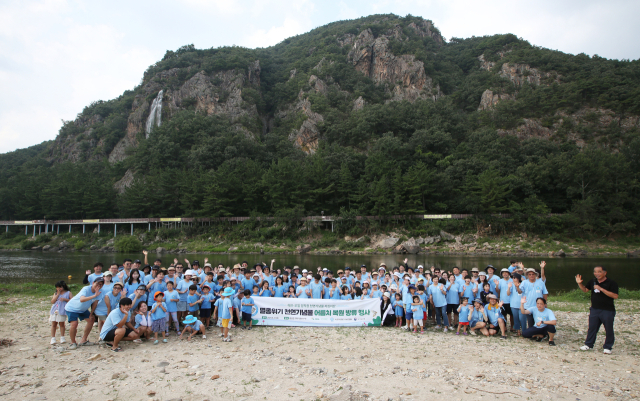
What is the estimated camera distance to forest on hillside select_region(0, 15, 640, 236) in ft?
166

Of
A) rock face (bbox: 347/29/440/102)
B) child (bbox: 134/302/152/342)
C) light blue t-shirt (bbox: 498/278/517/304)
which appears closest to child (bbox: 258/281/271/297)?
child (bbox: 134/302/152/342)

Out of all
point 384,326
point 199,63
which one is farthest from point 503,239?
point 199,63

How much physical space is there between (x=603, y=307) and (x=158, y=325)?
37.9ft

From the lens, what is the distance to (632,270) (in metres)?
26.3

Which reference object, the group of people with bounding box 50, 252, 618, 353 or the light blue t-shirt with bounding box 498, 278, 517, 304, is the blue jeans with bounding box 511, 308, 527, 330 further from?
the light blue t-shirt with bounding box 498, 278, 517, 304

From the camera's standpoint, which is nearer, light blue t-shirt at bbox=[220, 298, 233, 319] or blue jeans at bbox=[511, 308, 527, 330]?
light blue t-shirt at bbox=[220, 298, 233, 319]

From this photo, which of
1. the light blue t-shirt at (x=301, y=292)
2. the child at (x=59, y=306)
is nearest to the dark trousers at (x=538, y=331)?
the light blue t-shirt at (x=301, y=292)

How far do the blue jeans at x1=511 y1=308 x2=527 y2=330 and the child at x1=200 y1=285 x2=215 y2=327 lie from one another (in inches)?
370

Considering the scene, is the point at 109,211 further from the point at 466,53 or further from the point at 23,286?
the point at 466,53

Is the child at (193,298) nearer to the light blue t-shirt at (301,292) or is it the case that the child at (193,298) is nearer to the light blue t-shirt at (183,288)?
the light blue t-shirt at (183,288)

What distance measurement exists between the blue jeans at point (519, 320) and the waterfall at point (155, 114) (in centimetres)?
9631

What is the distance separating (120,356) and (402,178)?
4890 cm

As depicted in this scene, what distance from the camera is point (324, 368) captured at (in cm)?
724

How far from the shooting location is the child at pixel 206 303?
1035cm
